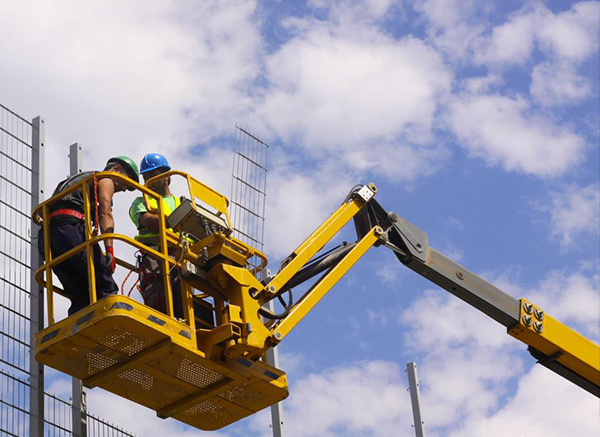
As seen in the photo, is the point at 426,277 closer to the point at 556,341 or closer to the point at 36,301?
the point at 556,341

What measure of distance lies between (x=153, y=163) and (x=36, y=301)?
6.81 feet

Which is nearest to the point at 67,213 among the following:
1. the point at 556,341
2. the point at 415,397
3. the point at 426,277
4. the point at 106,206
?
the point at 106,206

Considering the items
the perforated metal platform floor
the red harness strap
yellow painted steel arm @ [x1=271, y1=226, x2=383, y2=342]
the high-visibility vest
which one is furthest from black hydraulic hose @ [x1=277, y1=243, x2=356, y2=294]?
the red harness strap

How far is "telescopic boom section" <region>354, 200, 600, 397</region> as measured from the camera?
13.1 m

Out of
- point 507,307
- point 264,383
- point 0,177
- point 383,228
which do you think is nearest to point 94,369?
point 264,383

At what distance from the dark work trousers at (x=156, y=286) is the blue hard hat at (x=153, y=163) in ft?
4.96

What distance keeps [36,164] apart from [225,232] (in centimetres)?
281

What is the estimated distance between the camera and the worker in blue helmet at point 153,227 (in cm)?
1130

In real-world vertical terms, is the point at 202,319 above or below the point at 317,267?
below

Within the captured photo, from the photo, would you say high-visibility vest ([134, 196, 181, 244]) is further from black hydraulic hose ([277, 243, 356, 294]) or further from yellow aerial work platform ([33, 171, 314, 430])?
black hydraulic hose ([277, 243, 356, 294])

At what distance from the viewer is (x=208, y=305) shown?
455 inches

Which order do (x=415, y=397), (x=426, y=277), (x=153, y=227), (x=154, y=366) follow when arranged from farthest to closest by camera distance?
1. (x=415, y=397)
2. (x=426, y=277)
3. (x=153, y=227)
4. (x=154, y=366)

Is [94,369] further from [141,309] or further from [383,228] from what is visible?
[383,228]

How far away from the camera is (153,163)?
41.8 feet
